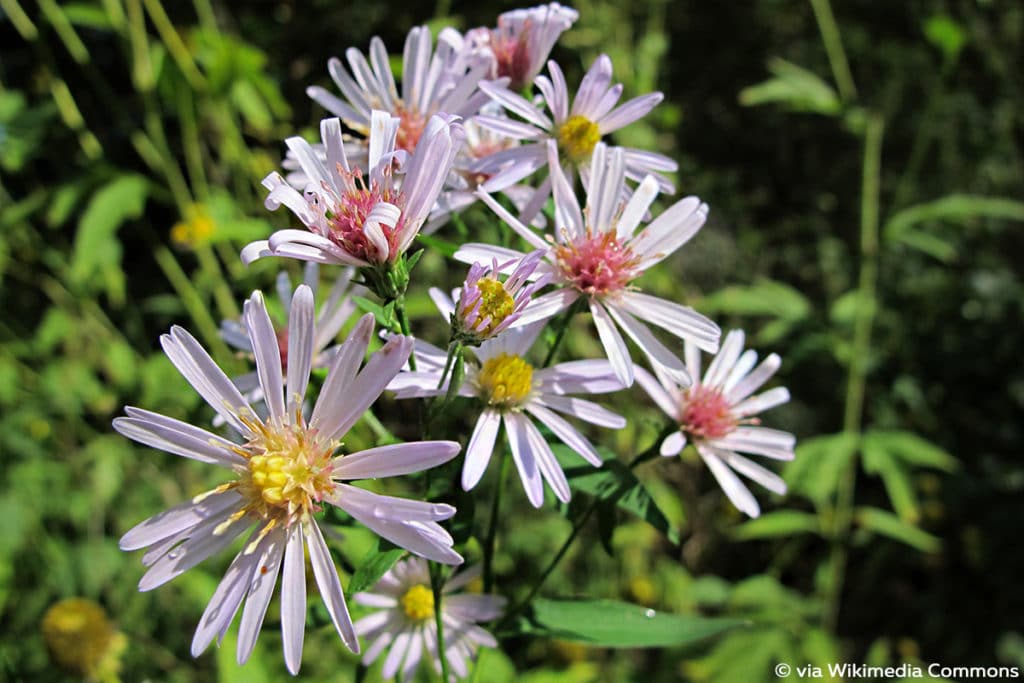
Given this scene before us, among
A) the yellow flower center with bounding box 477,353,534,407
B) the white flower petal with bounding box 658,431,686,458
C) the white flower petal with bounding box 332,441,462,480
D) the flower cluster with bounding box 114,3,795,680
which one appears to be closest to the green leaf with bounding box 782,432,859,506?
the flower cluster with bounding box 114,3,795,680

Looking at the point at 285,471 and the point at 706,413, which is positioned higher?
the point at 706,413

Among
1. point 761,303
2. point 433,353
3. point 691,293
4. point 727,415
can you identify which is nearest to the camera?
point 433,353

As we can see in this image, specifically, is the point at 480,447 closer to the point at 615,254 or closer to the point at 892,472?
the point at 615,254

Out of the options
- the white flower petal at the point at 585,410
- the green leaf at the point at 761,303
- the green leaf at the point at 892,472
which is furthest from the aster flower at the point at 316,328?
the green leaf at the point at 892,472

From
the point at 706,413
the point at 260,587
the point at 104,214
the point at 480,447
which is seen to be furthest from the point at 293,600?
the point at 104,214

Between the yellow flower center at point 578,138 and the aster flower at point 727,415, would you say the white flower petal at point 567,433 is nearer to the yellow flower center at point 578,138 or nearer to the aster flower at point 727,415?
the aster flower at point 727,415

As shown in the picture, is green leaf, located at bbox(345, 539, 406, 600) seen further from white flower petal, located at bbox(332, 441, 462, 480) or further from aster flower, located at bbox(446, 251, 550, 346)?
aster flower, located at bbox(446, 251, 550, 346)

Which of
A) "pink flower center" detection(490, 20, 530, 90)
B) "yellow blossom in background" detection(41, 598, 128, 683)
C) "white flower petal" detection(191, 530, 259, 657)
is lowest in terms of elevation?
"yellow blossom in background" detection(41, 598, 128, 683)

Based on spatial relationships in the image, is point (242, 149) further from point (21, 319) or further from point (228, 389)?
point (228, 389)
